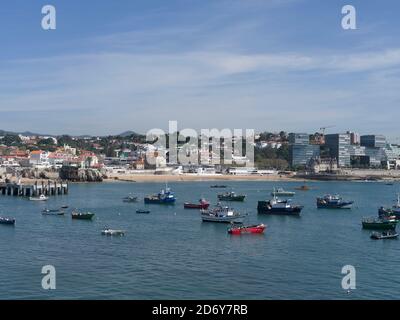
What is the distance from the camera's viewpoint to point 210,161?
368 feet

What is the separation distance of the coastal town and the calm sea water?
136 feet

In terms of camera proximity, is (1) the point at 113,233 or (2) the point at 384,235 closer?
(2) the point at 384,235

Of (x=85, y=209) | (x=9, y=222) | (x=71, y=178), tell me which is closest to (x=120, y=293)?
(x=9, y=222)

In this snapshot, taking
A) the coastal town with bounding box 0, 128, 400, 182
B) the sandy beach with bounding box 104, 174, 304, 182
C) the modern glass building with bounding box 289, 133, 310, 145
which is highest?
the modern glass building with bounding box 289, 133, 310, 145

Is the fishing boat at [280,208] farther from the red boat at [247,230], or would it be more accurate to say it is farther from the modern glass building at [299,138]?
the modern glass building at [299,138]

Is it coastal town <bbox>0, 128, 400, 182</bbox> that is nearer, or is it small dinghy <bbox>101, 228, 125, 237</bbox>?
small dinghy <bbox>101, 228, 125, 237</bbox>

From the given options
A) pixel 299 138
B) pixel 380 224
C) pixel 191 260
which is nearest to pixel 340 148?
pixel 299 138

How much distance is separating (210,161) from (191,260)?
93266mm

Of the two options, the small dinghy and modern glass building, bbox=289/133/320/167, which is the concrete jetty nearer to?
→ the small dinghy

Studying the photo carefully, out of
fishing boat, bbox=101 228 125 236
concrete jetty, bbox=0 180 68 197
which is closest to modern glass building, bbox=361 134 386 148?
concrete jetty, bbox=0 180 68 197

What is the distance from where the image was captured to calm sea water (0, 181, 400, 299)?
586 inches

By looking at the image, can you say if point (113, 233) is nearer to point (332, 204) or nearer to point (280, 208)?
point (280, 208)

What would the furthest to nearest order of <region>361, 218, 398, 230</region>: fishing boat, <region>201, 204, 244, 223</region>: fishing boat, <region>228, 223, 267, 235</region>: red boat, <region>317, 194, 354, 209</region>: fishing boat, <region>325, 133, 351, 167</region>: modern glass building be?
<region>325, 133, 351, 167</region>: modern glass building → <region>317, 194, 354, 209</region>: fishing boat → <region>201, 204, 244, 223</region>: fishing boat → <region>361, 218, 398, 230</region>: fishing boat → <region>228, 223, 267, 235</region>: red boat

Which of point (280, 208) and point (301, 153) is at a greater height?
point (301, 153)
